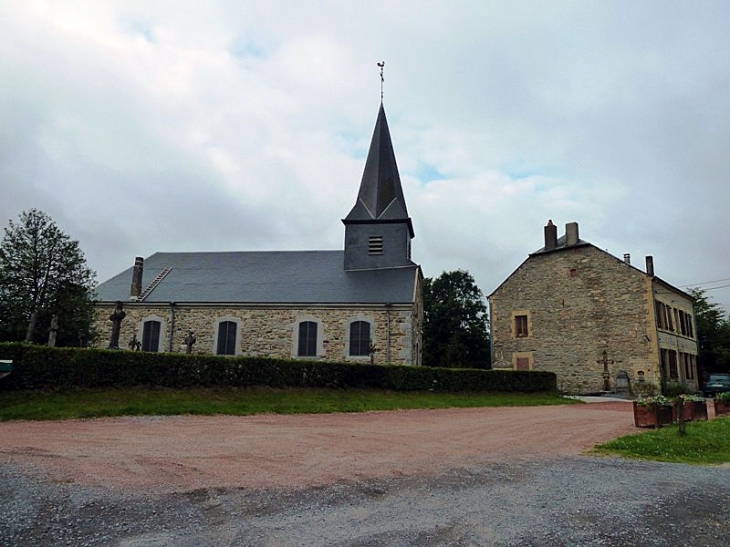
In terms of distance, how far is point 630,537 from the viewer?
417 centimetres

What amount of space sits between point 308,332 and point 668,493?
1966 centimetres

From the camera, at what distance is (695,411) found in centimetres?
1279

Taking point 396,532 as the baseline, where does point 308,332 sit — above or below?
above

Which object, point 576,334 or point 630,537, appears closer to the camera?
point 630,537

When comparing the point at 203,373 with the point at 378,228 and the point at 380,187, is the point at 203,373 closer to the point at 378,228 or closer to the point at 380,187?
the point at 378,228

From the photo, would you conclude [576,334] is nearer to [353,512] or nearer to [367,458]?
[367,458]

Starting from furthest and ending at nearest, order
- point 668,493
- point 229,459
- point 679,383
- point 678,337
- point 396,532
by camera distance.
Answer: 1. point 678,337
2. point 679,383
3. point 229,459
4. point 668,493
5. point 396,532

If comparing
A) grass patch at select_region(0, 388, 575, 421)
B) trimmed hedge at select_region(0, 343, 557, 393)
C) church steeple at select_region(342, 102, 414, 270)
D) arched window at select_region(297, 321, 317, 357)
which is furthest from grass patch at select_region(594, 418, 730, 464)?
church steeple at select_region(342, 102, 414, 270)

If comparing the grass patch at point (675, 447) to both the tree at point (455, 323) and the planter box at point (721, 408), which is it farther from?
the tree at point (455, 323)

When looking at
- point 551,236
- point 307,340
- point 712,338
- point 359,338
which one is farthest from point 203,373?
point 712,338

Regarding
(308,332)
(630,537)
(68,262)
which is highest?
(68,262)

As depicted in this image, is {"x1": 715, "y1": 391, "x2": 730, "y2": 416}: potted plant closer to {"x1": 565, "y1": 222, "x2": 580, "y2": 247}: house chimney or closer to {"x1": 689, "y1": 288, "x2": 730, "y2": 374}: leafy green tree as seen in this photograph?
{"x1": 565, "y1": 222, "x2": 580, "y2": 247}: house chimney

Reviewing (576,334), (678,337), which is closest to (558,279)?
(576,334)

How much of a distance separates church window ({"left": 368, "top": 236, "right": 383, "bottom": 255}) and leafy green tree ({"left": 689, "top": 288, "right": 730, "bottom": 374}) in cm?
2017
